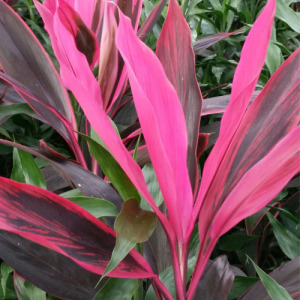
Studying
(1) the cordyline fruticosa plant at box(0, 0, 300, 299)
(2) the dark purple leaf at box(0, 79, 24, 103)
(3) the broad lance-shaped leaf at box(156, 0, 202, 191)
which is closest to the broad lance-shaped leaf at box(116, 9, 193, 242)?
(1) the cordyline fruticosa plant at box(0, 0, 300, 299)

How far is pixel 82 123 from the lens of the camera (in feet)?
2.64

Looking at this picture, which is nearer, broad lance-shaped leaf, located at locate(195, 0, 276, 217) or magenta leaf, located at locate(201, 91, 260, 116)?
broad lance-shaped leaf, located at locate(195, 0, 276, 217)

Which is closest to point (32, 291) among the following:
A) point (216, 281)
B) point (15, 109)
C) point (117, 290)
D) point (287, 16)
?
point (117, 290)

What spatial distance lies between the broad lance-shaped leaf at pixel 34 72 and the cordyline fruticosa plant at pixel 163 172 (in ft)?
0.26

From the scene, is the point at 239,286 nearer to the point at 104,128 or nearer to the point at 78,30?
the point at 104,128

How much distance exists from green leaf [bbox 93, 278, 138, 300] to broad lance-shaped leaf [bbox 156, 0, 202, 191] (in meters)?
0.14

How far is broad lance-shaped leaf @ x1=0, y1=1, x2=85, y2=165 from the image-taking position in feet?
2.45

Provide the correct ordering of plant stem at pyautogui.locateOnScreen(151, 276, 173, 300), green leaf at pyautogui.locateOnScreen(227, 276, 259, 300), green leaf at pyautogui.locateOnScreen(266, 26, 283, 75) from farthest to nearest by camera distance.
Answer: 1. green leaf at pyautogui.locateOnScreen(266, 26, 283, 75)
2. green leaf at pyautogui.locateOnScreen(227, 276, 259, 300)
3. plant stem at pyautogui.locateOnScreen(151, 276, 173, 300)

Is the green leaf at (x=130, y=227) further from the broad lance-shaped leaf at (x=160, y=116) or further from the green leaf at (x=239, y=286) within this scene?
the green leaf at (x=239, y=286)

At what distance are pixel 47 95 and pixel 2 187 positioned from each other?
12.3 inches

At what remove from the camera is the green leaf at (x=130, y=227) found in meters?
0.46

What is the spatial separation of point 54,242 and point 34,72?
0.36 metres

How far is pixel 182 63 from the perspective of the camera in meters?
0.62

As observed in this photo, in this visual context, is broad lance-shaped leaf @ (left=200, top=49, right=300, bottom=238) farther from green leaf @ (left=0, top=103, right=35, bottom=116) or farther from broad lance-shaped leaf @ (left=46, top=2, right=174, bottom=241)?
green leaf @ (left=0, top=103, right=35, bottom=116)
